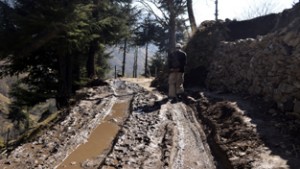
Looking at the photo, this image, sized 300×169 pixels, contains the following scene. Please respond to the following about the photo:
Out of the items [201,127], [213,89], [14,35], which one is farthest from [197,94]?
[14,35]

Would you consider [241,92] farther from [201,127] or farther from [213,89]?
[201,127]

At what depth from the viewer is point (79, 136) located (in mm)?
9773

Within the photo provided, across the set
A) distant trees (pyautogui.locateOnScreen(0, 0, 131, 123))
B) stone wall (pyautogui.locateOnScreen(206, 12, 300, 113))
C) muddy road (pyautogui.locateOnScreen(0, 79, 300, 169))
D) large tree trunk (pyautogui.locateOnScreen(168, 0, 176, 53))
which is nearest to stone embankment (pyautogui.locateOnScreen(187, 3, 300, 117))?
stone wall (pyautogui.locateOnScreen(206, 12, 300, 113))

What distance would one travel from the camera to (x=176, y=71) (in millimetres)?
15164

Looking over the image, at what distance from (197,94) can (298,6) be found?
504 centimetres

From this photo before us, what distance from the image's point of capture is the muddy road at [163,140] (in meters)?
7.65

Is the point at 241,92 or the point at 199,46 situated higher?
the point at 199,46

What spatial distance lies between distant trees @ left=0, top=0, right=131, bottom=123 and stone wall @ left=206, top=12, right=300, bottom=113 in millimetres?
6075

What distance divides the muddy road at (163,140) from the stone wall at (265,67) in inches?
31.4

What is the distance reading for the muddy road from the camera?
765 cm

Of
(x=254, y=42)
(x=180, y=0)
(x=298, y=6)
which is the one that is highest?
(x=180, y=0)

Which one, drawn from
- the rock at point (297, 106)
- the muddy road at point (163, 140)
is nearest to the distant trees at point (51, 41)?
the muddy road at point (163, 140)

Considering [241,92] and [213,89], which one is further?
[213,89]

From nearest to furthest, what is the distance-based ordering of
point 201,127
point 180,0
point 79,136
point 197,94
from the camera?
point 79,136
point 201,127
point 197,94
point 180,0
